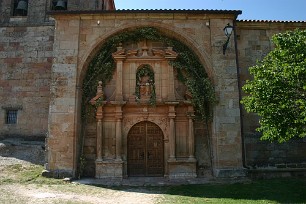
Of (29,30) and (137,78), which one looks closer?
(137,78)

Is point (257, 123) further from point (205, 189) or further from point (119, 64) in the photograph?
point (119, 64)

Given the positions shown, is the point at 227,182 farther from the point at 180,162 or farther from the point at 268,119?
the point at 268,119

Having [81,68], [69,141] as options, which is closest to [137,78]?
[81,68]

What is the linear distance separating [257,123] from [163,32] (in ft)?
16.4

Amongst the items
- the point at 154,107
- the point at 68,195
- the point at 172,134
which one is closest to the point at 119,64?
the point at 154,107

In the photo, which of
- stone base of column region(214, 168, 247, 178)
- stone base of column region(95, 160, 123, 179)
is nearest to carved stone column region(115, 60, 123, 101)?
stone base of column region(95, 160, 123, 179)

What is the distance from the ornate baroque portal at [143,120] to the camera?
10.8 m

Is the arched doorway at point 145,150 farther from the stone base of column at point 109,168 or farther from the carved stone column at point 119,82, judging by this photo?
the carved stone column at point 119,82

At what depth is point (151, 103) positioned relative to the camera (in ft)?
36.2

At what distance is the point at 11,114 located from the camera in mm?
13195

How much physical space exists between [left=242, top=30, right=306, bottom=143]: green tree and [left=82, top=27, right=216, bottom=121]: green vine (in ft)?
11.7

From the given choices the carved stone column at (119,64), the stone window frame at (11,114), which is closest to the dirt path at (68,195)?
the carved stone column at (119,64)

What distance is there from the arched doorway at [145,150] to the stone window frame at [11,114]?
535 cm

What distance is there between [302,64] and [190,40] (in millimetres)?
5194
